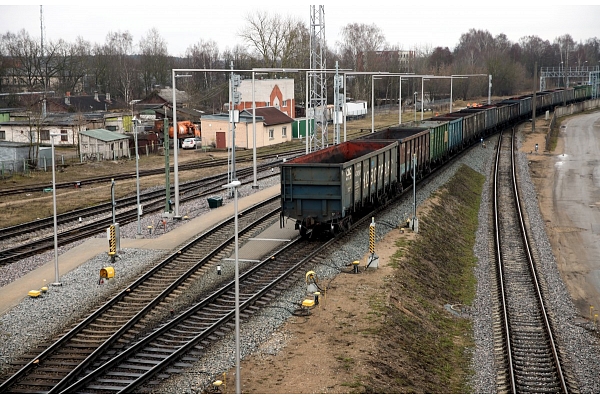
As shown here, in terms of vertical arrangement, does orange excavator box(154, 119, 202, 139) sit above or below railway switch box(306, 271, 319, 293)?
above

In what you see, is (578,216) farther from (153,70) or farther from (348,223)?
(153,70)

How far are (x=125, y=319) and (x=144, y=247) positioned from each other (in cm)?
790

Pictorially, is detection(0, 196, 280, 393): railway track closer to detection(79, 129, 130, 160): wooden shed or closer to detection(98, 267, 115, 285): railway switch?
detection(98, 267, 115, 285): railway switch

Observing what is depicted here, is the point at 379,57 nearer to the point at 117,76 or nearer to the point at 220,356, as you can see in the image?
the point at 117,76

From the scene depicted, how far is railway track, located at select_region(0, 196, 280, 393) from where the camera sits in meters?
16.0

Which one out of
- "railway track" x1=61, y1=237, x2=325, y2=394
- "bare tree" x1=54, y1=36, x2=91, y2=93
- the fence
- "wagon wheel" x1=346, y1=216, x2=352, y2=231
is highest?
"bare tree" x1=54, y1=36, x2=91, y2=93

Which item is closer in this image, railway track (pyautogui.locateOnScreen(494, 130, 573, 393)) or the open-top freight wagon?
railway track (pyautogui.locateOnScreen(494, 130, 573, 393))

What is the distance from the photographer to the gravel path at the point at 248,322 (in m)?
17.1

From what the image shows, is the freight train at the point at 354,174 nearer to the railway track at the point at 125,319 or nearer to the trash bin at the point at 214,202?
the railway track at the point at 125,319

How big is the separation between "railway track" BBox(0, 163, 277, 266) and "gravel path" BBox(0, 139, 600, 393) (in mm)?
1636

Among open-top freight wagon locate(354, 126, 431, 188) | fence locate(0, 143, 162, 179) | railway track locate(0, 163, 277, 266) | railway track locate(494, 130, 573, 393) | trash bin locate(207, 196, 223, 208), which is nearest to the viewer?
railway track locate(494, 130, 573, 393)

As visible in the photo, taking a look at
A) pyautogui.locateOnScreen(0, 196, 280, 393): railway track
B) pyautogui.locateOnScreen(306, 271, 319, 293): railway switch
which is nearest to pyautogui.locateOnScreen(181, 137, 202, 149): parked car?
pyautogui.locateOnScreen(0, 196, 280, 393): railway track

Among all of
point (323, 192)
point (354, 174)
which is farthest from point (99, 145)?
point (323, 192)

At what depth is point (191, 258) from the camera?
994 inches
